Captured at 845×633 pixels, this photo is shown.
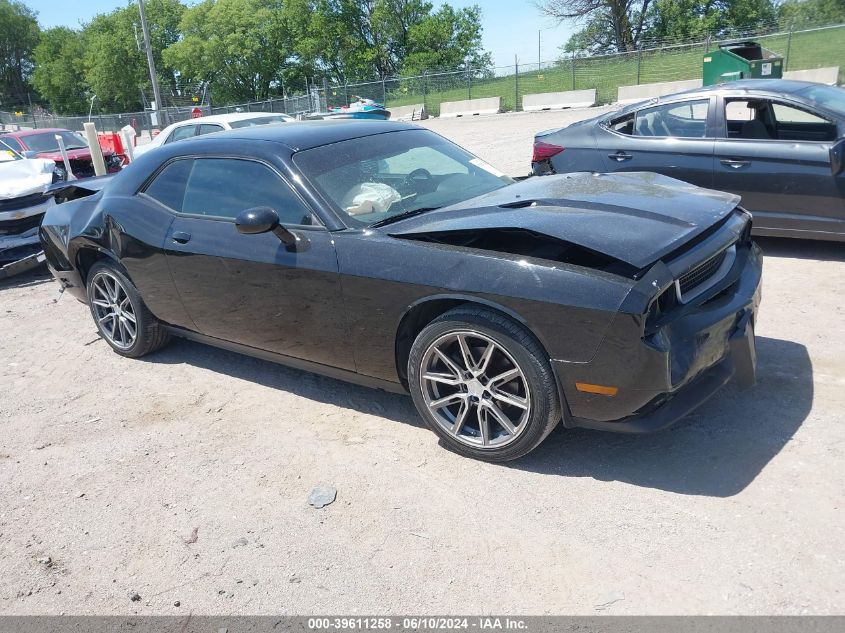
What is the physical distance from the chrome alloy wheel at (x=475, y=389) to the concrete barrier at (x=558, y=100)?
27.4 meters

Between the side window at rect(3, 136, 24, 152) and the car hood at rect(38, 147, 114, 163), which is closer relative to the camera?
the side window at rect(3, 136, 24, 152)

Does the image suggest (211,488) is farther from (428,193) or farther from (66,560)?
(428,193)

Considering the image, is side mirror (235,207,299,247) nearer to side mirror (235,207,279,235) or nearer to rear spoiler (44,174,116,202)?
side mirror (235,207,279,235)

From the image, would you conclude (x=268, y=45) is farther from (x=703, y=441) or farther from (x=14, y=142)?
(x=703, y=441)

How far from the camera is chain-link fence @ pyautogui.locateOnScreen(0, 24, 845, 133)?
25.4m

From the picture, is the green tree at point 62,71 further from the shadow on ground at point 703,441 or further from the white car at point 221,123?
the shadow on ground at point 703,441

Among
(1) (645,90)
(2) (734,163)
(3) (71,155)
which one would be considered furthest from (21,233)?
(1) (645,90)

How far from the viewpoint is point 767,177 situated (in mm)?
6098

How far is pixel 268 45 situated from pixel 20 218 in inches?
2680

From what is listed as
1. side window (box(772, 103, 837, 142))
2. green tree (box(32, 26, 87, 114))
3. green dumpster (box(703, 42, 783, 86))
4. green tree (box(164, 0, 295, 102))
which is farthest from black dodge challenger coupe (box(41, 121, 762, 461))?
green tree (box(32, 26, 87, 114))

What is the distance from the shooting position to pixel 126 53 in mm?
84312

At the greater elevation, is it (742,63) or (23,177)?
(742,63)

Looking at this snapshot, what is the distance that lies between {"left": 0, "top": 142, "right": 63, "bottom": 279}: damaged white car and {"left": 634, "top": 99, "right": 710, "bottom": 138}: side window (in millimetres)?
6786

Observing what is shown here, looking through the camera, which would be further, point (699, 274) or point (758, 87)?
point (758, 87)
